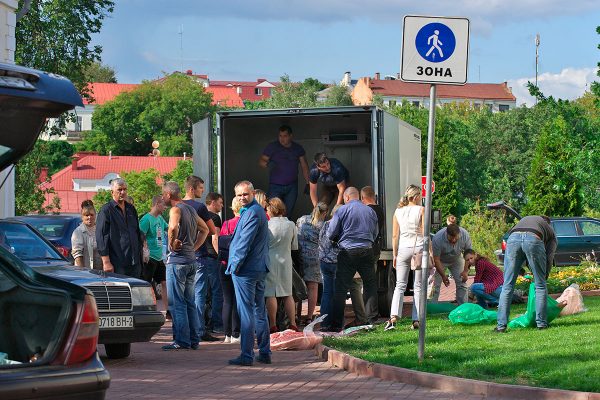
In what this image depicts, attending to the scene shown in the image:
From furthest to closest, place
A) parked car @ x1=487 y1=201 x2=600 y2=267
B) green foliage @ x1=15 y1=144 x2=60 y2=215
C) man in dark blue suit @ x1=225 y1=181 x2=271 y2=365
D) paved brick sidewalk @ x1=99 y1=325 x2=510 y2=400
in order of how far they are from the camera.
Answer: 1. green foliage @ x1=15 y1=144 x2=60 y2=215
2. parked car @ x1=487 y1=201 x2=600 y2=267
3. man in dark blue suit @ x1=225 y1=181 x2=271 y2=365
4. paved brick sidewalk @ x1=99 y1=325 x2=510 y2=400

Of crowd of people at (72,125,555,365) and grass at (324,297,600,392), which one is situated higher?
crowd of people at (72,125,555,365)

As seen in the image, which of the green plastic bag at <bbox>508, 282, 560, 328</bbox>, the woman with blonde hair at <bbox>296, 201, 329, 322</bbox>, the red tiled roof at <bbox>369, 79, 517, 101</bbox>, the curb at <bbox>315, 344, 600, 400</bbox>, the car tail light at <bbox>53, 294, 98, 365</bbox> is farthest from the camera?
the red tiled roof at <bbox>369, 79, 517, 101</bbox>

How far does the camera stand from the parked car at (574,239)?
3247cm

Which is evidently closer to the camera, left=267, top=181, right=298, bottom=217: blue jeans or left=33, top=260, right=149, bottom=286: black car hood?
left=33, top=260, right=149, bottom=286: black car hood

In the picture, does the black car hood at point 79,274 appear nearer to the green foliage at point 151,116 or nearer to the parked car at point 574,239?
the parked car at point 574,239

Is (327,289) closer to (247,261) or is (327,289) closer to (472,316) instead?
(472,316)

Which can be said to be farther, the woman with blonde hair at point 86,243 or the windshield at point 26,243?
the woman with blonde hair at point 86,243

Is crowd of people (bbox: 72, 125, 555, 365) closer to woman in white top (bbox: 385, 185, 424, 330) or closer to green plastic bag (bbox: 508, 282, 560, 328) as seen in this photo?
woman in white top (bbox: 385, 185, 424, 330)

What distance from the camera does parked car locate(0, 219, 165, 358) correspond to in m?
12.2

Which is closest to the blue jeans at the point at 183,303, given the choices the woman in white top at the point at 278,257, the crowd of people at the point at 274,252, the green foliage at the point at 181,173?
the crowd of people at the point at 274,252

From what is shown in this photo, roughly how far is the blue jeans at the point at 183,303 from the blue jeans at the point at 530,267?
11.8 feet

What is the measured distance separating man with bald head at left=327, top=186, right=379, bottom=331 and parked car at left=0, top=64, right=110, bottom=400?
874 cm

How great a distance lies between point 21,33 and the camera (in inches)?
1471

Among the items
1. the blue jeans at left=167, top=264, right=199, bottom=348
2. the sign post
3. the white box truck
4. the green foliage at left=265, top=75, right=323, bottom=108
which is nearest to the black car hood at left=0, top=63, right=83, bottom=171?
the sign post
